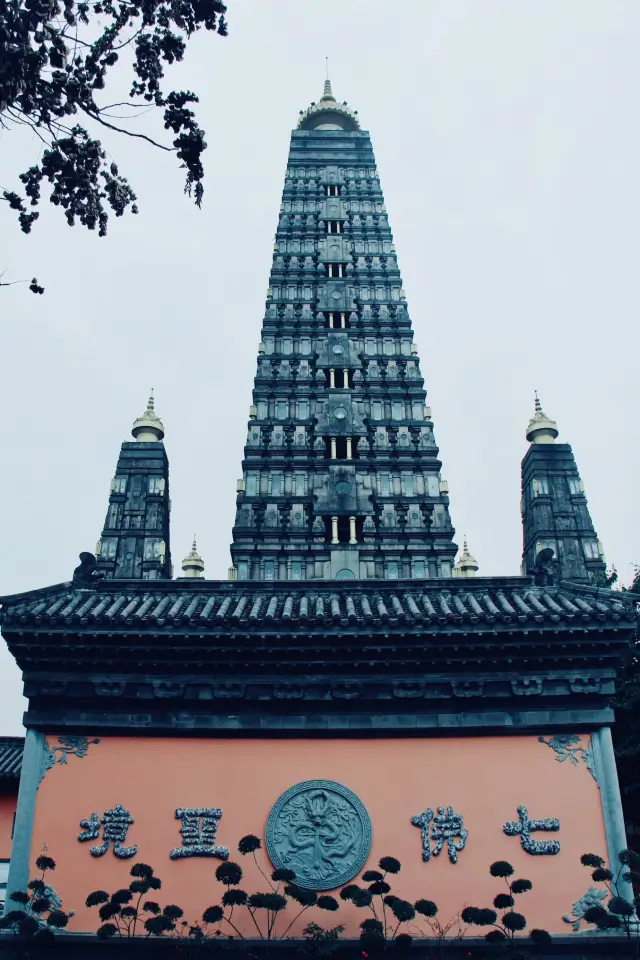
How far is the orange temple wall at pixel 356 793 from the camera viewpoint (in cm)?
1383

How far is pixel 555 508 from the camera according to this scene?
42500 millimetres

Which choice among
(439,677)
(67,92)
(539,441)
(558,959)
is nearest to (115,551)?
(539,441)

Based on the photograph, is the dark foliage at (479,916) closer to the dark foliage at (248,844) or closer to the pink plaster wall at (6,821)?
the dark foliage at (248,844)

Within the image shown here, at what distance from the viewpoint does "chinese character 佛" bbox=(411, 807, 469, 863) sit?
14.0m

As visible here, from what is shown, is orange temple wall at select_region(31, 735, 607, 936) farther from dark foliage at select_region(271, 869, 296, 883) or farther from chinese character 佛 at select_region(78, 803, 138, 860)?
dark foliage at select_region(271, 869, 296, 883)

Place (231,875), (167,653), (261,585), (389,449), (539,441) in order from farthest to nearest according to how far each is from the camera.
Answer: (539,441) < (389,449) < (261,585) < (167,653) < (231,875)

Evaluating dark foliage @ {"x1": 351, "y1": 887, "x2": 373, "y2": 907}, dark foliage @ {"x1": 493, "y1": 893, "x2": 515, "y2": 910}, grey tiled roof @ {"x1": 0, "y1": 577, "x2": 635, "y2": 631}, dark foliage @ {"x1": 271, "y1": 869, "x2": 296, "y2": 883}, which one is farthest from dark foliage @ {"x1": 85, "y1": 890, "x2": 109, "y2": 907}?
dark foliage @ {"x1": 493, "y1": 893, "x2": 515, "y2": 910}

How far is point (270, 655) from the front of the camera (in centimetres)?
1509

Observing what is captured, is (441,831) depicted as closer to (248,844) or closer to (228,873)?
(248,844)

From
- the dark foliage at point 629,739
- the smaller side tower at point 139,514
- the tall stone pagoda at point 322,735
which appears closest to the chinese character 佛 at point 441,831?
the tall stone pagoda at point 322,735

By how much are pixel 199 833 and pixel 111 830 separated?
1.40m

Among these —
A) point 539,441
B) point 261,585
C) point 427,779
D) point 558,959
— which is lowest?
point 558,959

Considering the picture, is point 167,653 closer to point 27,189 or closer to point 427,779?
point 427,779

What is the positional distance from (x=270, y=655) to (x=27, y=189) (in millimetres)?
8730
